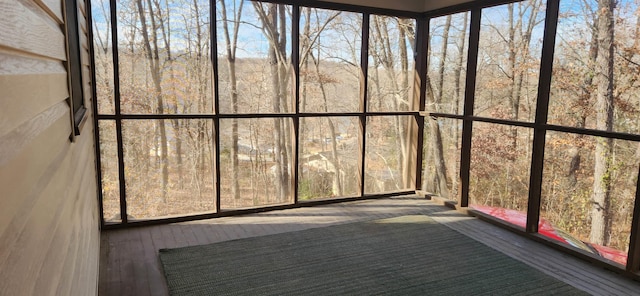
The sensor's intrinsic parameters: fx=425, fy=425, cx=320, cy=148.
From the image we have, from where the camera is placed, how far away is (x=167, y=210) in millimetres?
7242

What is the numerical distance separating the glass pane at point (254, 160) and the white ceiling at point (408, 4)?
2894mm

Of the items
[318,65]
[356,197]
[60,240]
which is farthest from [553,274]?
[318,65]

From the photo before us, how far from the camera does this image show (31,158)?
0.81 metres

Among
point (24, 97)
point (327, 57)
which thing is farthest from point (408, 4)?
point (24, 97)

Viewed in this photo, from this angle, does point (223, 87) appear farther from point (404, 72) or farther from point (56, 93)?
point (56, 93)

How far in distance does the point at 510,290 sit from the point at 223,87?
5312 mm

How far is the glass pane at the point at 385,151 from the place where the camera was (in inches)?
326

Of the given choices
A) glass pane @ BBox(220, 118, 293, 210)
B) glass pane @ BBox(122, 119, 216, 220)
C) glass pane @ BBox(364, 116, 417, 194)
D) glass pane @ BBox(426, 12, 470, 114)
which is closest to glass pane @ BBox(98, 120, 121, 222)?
glass pane @ BBox(122, 119, 216, 220)

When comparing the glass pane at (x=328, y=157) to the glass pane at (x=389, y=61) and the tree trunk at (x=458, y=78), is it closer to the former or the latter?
the glass pane at (x=389, y=61)

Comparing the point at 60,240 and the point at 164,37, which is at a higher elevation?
the point at 164,37

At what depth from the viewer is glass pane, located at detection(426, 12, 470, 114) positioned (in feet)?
23.4

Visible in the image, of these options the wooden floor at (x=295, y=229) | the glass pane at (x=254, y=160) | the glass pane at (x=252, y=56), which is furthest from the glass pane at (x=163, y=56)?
the wooden floor at (x=295, y=229)

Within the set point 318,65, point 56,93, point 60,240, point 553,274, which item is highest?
point 318,65

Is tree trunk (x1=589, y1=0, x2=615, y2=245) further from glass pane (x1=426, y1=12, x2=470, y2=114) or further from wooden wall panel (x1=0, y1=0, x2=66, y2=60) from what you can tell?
wooden wall panel (x1=0, y1=0, x2=66, y2=60)
